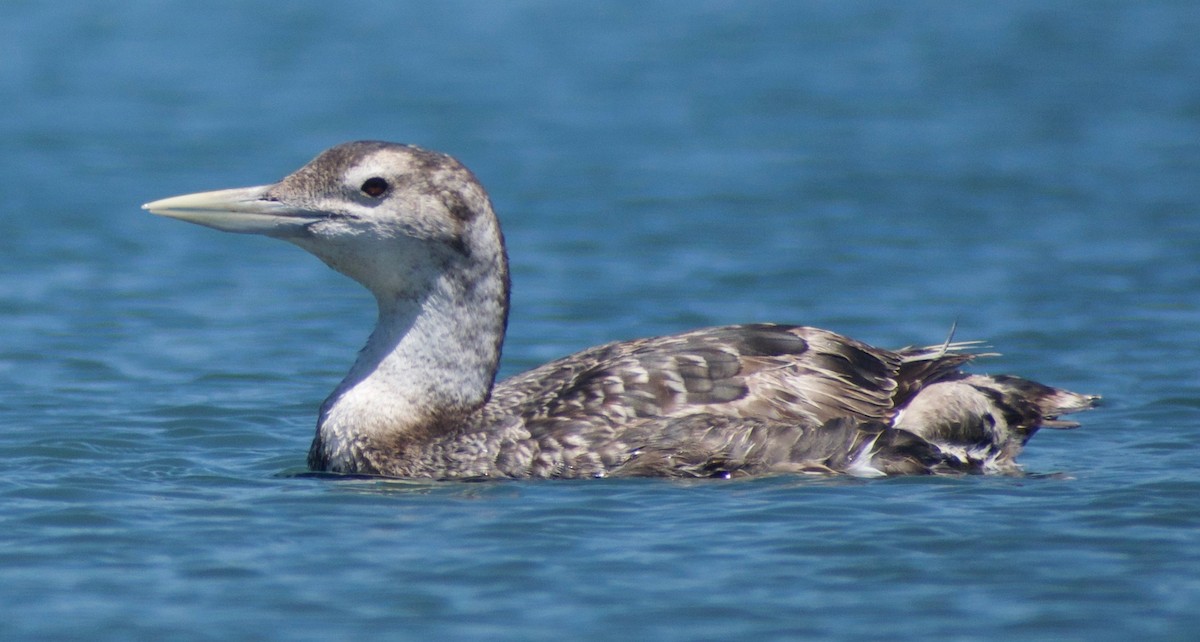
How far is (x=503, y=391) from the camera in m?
9.11

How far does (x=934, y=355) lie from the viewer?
30.6 ft

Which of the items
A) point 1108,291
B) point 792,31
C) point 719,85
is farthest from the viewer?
point 792,31

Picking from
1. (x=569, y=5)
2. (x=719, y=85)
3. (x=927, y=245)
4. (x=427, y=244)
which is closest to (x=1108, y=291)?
(x=927, y=245)

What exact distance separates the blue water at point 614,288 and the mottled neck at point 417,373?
0.28 m

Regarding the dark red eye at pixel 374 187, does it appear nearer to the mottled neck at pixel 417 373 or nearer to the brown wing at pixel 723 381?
the mottled neck at pixel 417 373

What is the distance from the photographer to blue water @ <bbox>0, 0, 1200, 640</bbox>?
7.02 meters

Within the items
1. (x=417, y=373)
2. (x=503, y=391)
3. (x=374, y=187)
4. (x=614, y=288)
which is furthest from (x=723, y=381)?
(x=614, y=288)

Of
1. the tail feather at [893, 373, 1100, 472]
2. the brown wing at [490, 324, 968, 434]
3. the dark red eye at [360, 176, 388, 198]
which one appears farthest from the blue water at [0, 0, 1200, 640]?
the dark red eye at [360, 176, 388, 198]

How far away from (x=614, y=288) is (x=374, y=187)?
4884mm

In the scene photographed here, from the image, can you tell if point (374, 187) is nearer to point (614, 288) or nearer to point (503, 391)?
point (503, 391)

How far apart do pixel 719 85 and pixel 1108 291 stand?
29.5ft

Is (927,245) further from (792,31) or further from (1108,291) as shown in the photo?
(792,31)

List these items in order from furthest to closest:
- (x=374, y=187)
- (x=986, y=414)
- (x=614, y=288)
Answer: (x=614, y=288)
(x=986, y=414)
(x=374, y=187)

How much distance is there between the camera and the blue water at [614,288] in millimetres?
7023
